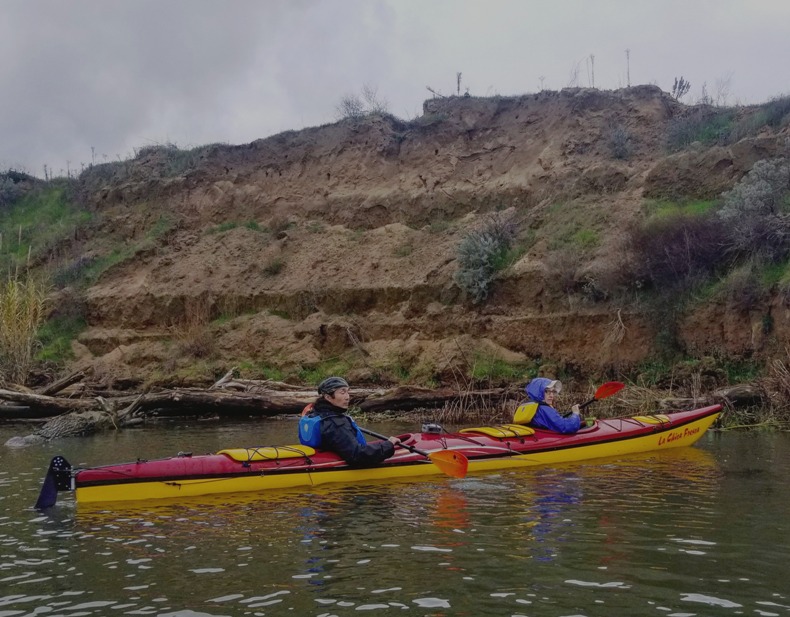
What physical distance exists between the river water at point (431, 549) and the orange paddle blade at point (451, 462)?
0.16 m

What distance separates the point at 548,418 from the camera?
10.8m

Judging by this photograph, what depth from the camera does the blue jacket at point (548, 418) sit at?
10.7 metres

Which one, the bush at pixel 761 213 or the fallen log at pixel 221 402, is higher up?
the bush at pixel 761 213

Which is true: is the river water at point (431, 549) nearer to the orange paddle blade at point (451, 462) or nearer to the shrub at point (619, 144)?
the orange paddle blade at point (451, 462)

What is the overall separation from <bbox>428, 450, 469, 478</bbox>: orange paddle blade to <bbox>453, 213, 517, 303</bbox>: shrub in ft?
32.2

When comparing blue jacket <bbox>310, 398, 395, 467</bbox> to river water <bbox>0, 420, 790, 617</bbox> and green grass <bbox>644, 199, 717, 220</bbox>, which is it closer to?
river water <bbox>0, 420, 790, 617</bbox>

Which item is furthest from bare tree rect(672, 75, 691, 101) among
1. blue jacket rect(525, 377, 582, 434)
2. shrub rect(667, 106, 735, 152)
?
blue jacket rect(525, 377, 582, 434)

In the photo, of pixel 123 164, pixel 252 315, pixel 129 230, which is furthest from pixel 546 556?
pixel 123 164

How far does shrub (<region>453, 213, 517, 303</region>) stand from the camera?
1883 cm

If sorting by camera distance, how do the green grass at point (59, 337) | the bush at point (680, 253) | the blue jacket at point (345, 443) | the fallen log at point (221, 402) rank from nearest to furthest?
the blue jacket at point (345, 443) → the fallen log at point (221, 402) → the bush at point (680, 253) → the green grass at point (59, 337)

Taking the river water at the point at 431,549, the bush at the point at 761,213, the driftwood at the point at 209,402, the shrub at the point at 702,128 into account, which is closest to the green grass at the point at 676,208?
the bush at the point at 761,213

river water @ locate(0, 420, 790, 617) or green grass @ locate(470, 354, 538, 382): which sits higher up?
green grass @ locate(470, 354, 538, 382)

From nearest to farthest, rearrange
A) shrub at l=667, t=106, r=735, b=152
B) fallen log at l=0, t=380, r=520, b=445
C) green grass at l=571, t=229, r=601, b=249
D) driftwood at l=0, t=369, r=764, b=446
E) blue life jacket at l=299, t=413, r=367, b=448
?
blue life jacket at l=299, t=413, r=367, b=448, driftwood at l=0, t=369, r=764, b=446, fallen log at l=0, t=380, r=520, b=445, green grass at l=571, t=229, r=601, b=249, shrub at l=667, t=106, r=735, b=152

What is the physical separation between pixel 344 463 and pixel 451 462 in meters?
1.24
